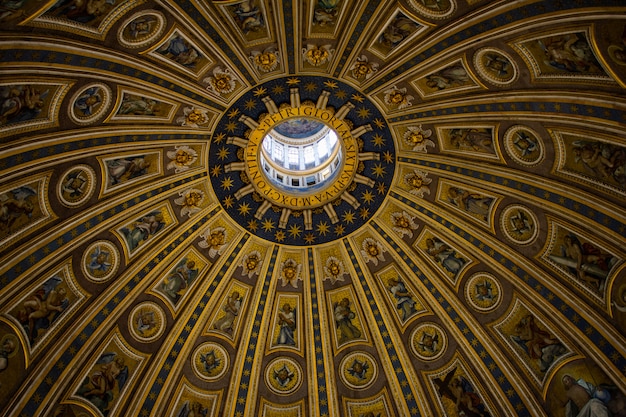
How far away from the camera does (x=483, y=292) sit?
64.0 ft

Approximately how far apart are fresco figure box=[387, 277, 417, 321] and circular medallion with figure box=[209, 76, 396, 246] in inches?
107

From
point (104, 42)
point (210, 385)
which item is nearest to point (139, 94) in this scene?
point (104, 42)

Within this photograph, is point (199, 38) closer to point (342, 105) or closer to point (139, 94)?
point (139, 94)

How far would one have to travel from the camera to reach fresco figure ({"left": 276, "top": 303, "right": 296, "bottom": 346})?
21.8 meters

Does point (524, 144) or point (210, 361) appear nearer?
point (524, 144)

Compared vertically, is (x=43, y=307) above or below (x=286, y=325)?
below

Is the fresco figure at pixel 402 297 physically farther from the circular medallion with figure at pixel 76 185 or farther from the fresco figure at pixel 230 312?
the circular medallion with figure at pixel 76 185

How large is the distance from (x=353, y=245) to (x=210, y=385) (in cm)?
758

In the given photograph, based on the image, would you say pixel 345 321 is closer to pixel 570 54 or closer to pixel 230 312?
pixel 230 312

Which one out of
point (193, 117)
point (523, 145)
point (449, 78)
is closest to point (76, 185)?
point (193, 117)

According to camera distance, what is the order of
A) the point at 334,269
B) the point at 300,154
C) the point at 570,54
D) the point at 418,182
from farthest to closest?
1. the point at 300,154
2. the point at 334,269
3. the point at 418,182
4. the point at 570,54

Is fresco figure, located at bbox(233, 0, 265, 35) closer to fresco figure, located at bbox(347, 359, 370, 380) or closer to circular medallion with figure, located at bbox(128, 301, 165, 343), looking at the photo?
circular medallion with figure, located at bbox(128, 301, 165, 343)

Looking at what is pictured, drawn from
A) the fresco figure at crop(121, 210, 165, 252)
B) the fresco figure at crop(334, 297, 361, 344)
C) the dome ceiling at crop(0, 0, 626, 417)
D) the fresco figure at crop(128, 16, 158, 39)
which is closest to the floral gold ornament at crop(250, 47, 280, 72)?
the dome ceiling at crop(0, 0, 626, 417)

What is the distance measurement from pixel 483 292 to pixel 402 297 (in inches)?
123
